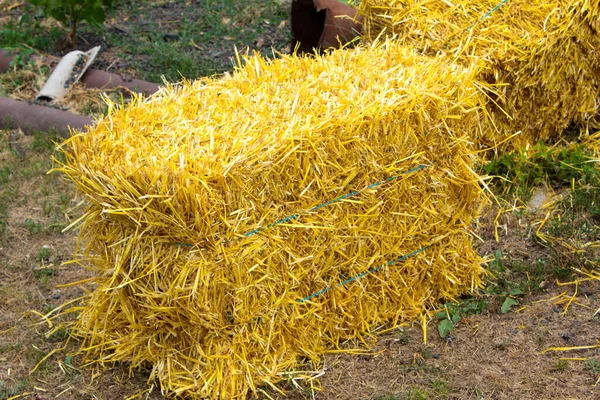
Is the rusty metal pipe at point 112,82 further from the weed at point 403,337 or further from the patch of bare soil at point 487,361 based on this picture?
the patch of bare soil at point 487,361

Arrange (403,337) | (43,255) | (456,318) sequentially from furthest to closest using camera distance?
(43,255)
(456,318)
(403,337)

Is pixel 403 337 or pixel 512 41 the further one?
pixel 512 41

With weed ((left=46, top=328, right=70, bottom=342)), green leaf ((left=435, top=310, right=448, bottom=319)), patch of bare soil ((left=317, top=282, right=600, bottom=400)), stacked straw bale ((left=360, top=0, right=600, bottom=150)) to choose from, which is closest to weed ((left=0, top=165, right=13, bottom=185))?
weed ((left=46, top=328, right=70, bottom=342))

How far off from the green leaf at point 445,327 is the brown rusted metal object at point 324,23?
7.08ft

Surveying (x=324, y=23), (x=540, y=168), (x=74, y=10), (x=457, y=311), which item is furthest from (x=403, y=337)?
(x=74, y=10)

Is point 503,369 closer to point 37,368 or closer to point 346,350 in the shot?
point 346,350

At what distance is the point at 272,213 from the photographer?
328 cm

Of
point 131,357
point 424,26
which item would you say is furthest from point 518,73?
point 131,357

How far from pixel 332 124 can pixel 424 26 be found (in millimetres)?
1461

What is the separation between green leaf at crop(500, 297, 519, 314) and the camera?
3.92 m

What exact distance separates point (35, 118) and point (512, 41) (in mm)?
3572

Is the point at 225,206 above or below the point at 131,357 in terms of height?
above

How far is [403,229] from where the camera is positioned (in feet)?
12.3

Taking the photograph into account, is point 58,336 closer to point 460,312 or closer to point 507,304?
point 460,312
